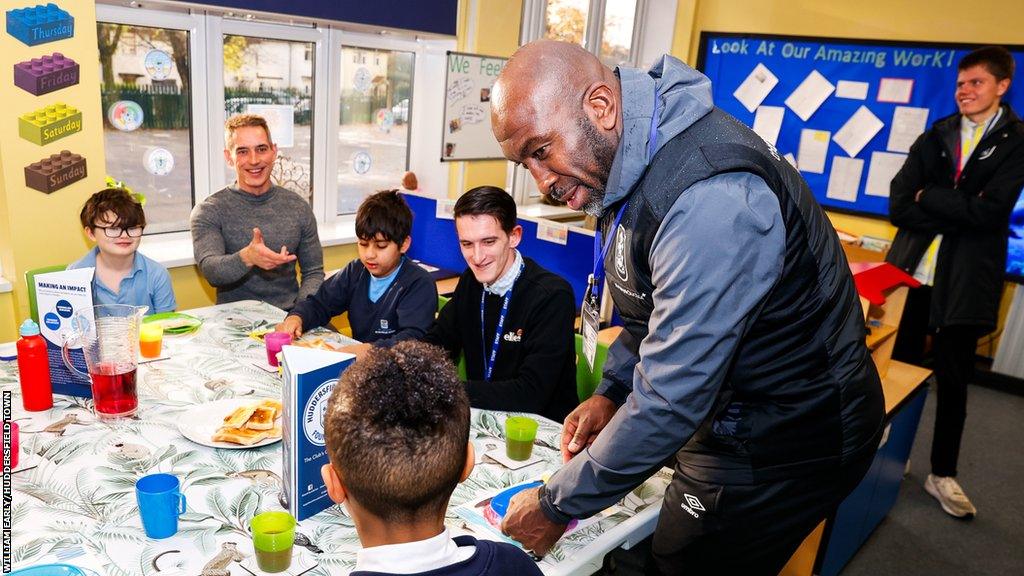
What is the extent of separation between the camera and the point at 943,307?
3.46 meters

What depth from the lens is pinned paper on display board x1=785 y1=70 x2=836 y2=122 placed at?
5.27 meters

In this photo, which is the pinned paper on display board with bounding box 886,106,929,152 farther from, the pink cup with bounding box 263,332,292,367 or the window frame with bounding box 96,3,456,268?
the pink cup with bounding box 263,332,292,367

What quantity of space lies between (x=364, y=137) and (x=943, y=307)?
3.31 m

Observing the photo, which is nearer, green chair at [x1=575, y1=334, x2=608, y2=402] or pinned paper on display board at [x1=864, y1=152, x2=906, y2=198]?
green chair at [x1=575, y1=334, x2=608, y2=402]

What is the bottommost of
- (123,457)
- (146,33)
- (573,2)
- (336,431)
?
(123,457)

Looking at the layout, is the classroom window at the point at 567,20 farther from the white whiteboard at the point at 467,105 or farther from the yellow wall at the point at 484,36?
the white whiteboard at the point at 467,105

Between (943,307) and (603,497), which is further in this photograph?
(943,307)

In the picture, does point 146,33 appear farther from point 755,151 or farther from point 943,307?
point 943,307

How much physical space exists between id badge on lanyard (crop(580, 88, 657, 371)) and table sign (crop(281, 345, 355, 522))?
1.80 ft

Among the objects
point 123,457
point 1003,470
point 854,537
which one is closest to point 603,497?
point 123,457

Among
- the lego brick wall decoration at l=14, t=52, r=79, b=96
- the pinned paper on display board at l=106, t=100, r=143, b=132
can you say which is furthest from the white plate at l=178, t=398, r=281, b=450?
the pinned paper on display board at l=106, t=100, r=143, b=132

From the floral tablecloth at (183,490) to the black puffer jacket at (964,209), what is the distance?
2.53 m

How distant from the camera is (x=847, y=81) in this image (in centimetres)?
517

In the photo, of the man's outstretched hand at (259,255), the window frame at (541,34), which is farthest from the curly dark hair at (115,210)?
the window frame at (541,34)
